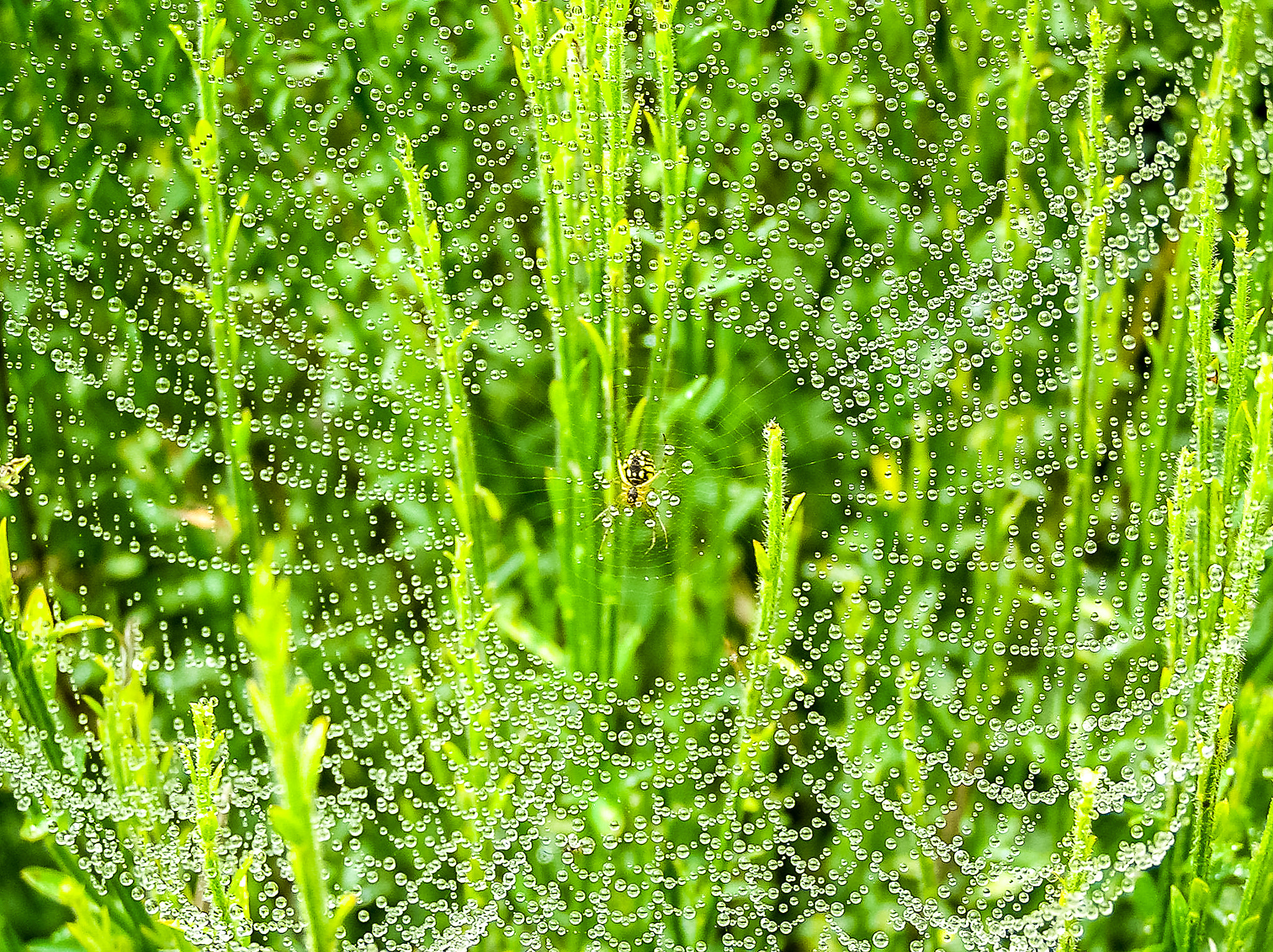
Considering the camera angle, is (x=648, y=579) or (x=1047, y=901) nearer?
(x=1047, y=901)

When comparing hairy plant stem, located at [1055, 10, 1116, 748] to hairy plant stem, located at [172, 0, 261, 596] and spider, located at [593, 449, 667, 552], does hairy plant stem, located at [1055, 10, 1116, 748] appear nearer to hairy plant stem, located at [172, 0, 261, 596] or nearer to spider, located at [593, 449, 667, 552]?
spider, located at [593, 449, 667, 552]

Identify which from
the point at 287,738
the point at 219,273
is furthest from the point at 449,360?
the point at 287,738

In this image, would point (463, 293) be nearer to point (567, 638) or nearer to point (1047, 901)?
point (567, 638)

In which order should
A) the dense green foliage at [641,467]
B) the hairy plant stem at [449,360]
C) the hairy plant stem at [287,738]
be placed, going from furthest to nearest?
1. the dense green foliage at [641,467]
2. the hairy plant stem at [449,360]
3. the hairy plant stem at [287,738]

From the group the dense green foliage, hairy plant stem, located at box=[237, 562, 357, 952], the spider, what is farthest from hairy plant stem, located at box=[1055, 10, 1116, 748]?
hairy plant stem, located at box=[237, 562, 357, 952]

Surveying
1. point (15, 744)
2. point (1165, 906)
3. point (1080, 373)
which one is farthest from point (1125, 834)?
point (15, 744)

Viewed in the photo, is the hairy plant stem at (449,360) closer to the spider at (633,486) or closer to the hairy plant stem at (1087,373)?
the spider at (633,486)

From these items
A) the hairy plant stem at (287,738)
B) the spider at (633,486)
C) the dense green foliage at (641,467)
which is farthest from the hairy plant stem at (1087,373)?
the hairy plant stem at (287,738)

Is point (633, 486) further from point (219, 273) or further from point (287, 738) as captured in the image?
point (287, 738)
